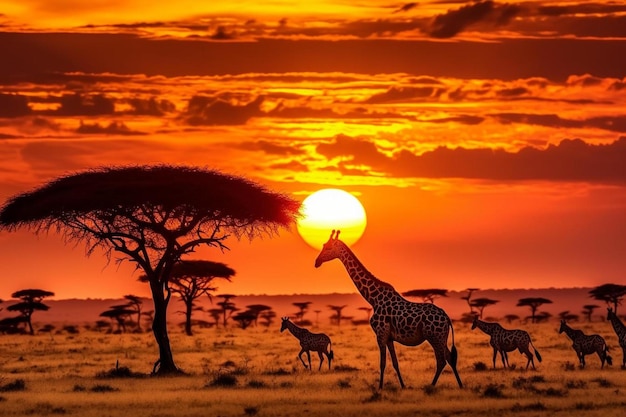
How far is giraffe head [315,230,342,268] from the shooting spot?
116ft

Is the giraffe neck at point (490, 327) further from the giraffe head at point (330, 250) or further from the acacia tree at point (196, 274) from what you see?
the acacia tree at point (196, 274)

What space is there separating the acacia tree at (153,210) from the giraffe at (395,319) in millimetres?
8118

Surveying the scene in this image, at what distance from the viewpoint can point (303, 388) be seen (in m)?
34.3

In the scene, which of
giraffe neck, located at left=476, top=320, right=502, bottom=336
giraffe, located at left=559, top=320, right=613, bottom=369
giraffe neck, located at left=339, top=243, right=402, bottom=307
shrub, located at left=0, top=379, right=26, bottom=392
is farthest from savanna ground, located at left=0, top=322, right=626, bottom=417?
giraffe neck, located at left=339, top=243, right=402, bottom=307

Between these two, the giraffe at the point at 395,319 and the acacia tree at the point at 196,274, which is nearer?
the giraffe at the point at 395,319

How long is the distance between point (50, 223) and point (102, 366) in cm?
711

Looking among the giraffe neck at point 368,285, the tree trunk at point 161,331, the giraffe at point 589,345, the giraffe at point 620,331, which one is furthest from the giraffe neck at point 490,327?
the tree trunk at point 161,331

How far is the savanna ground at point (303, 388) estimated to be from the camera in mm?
→ 28859

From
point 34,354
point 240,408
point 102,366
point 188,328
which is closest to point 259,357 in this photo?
point 102,366

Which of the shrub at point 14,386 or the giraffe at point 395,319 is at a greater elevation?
the giraffe at point 395,319

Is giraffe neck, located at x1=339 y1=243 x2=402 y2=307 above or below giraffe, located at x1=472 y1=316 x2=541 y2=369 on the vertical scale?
above

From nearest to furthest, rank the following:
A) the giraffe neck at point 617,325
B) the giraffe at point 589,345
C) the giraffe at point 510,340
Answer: the giraffe at point 510,340 → the giraffe at point 589,345 → the giraffe neck at point 617,325

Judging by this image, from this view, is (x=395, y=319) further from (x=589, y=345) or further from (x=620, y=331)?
(x=620, y=331)

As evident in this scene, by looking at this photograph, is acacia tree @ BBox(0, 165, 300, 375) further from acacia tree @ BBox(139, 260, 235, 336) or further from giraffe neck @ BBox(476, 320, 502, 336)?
acacia tree @ BBox(139, 260, 235, 336)
